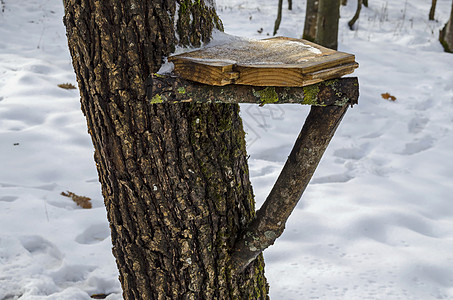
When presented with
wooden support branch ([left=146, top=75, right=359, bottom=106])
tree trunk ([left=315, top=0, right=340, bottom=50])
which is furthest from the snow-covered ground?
wooden support branch ([left=146, top=75, right=359, bottom=106])

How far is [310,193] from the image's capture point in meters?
3.75

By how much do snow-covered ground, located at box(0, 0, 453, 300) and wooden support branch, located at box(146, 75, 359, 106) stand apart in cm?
166

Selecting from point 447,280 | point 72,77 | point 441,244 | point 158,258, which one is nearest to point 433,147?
point 441,244

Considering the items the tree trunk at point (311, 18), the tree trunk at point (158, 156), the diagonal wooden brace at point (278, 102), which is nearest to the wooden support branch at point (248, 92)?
the diagonal wooden brace at point (278, 102)

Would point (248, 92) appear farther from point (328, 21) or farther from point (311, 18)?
point (311, 18)

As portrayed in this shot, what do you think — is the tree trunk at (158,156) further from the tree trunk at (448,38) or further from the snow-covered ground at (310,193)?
the tree trunk at (448,38)

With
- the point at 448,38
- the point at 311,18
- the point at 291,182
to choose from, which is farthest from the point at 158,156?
the point at 448,38

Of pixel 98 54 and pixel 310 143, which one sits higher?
pixel 98 54

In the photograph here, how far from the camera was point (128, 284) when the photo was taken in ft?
5.31

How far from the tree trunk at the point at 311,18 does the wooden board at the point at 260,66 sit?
6942 millimetres

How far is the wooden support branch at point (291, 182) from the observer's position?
55.6 inches

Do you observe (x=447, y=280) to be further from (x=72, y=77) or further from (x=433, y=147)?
(x=72, y=77)

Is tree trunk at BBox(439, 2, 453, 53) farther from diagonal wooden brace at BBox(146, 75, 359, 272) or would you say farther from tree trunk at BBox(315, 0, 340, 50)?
diagonal wooden brace at BBox(146, 75, 359, 272)

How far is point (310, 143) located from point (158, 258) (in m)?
0.66
